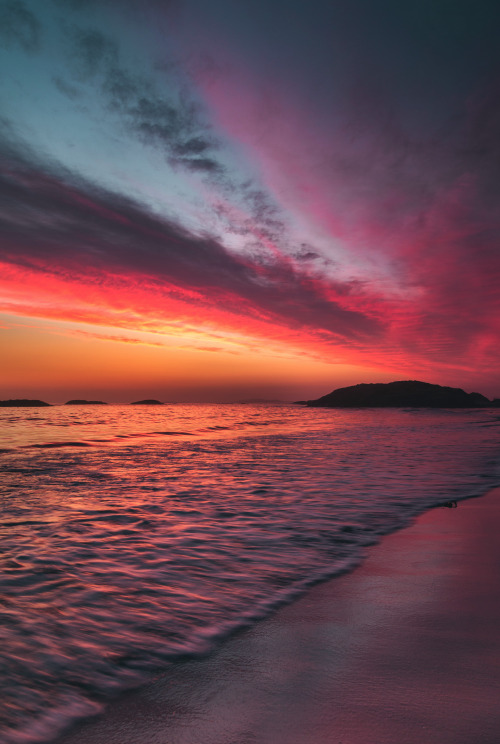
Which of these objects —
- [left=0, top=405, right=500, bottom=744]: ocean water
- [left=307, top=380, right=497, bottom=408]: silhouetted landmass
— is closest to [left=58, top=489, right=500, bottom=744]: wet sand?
[left=0, top=405, right=500, bottom=744]: ocean water

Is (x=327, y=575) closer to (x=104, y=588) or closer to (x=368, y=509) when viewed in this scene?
(x=104, y=588)

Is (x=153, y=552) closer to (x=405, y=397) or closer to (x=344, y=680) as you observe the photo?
(x=344, y=680)

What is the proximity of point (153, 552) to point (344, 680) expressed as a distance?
3321 mm

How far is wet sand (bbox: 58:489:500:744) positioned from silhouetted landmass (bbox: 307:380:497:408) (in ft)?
394

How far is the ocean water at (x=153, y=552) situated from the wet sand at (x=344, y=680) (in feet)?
1.01

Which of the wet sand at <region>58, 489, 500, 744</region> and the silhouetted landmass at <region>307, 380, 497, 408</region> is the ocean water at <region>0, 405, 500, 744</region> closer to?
the wet sand at <region>58, 489, 500, 744</region>

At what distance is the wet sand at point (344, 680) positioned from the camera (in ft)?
6.82

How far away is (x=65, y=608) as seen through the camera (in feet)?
12.1

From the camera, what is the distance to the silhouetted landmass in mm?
116312

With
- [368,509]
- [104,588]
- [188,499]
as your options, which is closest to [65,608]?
[104,588]

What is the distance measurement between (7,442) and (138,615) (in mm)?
19576

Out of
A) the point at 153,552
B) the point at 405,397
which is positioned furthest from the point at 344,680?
the point at 405,397

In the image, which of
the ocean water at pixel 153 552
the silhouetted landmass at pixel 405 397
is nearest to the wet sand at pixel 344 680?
the ocean water at pixel 153 552

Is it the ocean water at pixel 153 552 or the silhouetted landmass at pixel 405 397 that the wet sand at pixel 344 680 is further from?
the silhouetted landmass at pixel 405 397
